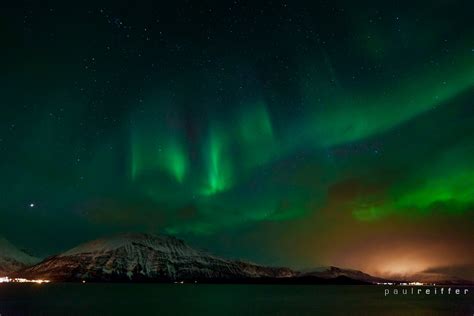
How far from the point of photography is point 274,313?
122 meters

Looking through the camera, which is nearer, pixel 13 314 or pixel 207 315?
pixel 13 314

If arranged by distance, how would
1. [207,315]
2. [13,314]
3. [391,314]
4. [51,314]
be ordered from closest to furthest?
[13,314] → [51,314] → [207,315] → [391,314]

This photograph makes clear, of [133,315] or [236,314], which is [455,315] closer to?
[236,314]

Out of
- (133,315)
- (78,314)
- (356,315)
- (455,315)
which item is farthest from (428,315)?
(78,314)

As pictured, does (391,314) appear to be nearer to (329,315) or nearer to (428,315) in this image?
(428,315)

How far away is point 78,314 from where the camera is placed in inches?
4286

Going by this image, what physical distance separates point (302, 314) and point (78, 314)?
156ft

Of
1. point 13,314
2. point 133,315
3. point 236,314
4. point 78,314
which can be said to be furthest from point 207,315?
point 13,314

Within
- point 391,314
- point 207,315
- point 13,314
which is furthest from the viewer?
point 391,314

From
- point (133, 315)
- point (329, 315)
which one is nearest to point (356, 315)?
point (329, 315)

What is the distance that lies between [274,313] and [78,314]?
141 feet

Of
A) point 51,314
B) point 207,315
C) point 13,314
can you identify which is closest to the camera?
point 13,314

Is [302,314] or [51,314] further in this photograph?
[302,314]

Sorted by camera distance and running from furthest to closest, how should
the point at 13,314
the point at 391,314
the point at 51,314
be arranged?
1. the point at 391,314
2. the point at 51,314
3. the point at 13,314
